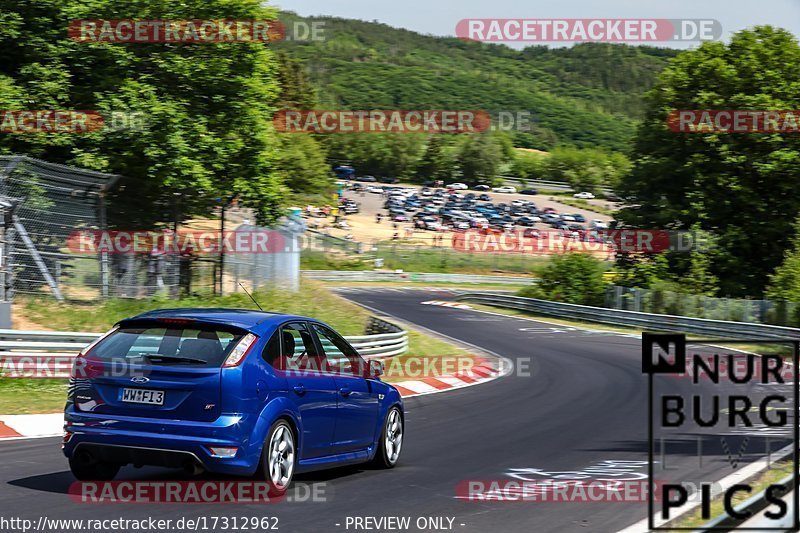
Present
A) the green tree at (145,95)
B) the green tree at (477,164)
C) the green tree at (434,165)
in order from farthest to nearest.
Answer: the green tree at (434,165), the green tree at (477,164), the green tree at (145,95)

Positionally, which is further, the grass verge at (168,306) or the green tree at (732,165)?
the green tree at (732,165)

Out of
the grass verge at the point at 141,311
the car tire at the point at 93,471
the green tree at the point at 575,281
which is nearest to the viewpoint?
the car tire at the point at 93,471

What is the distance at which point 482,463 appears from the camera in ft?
36.5

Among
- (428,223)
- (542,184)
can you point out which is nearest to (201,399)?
(428,223)

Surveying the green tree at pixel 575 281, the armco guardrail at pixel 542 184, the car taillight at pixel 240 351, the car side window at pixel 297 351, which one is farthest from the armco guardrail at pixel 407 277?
the armco guardrail at pixel 542 184

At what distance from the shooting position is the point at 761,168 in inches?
1764

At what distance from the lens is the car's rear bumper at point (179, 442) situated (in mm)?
7922

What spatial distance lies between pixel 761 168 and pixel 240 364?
40.5 m

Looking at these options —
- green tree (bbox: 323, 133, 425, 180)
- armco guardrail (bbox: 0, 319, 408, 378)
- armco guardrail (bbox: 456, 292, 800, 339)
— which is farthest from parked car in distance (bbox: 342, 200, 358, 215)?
armco guardrail (bbox: 0, 319, 408, 378)

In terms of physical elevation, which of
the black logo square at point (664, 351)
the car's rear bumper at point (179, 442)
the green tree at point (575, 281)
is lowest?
the green tree at point (575, 281)

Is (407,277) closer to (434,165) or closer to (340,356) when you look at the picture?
(340,356)

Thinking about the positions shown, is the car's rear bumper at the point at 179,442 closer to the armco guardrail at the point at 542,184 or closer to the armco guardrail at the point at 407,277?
the armco guardrail at the point at 407,277

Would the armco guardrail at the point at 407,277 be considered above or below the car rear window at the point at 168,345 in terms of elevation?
below

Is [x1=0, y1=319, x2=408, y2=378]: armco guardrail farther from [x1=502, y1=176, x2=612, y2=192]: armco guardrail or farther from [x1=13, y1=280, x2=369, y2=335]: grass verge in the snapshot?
[x1=502, y1=176, x2=612, y2=192]: armco guardrail
